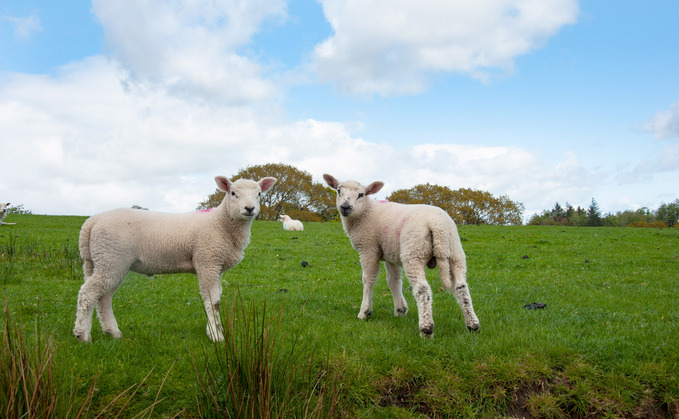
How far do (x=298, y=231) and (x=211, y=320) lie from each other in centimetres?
2260

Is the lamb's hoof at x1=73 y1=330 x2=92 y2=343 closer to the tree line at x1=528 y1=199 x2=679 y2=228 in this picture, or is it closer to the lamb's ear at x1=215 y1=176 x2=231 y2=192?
the lamb's ear at x1=215 y1=176 x2=231 y2=192

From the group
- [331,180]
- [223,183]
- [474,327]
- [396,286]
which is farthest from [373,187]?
[474,327]

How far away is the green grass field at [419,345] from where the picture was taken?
5.68 meters

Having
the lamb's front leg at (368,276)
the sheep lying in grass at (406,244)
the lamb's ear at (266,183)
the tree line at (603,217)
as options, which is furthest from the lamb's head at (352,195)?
the tree line at (603,217)

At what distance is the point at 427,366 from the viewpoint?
6137mm

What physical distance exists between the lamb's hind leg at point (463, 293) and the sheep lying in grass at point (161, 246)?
10.4 ft

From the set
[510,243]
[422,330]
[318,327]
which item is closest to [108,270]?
[318,327]

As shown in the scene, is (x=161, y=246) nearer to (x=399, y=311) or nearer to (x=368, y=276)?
(x=368, y=276)

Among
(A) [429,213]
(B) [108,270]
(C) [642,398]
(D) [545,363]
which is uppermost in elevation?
(A) [429,213]

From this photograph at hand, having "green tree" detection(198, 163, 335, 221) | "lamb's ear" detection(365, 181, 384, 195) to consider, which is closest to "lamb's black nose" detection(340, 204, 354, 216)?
"lamb's ear" detection(365, 181, 384, 195)

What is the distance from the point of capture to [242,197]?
22.5 feet

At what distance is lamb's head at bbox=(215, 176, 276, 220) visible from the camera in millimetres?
6770

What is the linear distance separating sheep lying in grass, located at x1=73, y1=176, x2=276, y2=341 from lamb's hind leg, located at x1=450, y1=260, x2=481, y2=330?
316 cm

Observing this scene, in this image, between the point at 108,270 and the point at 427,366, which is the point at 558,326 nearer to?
the point at 427,366
